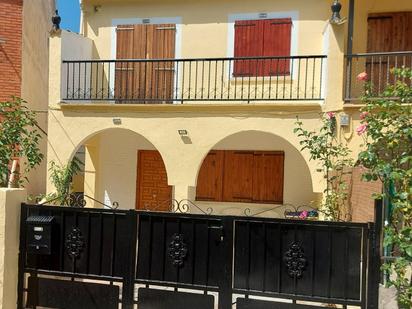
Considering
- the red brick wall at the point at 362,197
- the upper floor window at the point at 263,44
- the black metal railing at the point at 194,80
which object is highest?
the upper floor window at the point at 263,44

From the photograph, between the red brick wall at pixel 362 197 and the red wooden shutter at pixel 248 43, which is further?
the red wooden shutter at pixel 248 43

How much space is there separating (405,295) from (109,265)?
3029 mm

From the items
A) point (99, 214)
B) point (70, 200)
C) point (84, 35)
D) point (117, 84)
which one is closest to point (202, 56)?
point (117, 84)

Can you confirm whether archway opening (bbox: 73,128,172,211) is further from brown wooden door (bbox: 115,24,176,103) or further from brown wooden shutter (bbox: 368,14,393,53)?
brown wooden shutter (bbox: 368,14,393,53)

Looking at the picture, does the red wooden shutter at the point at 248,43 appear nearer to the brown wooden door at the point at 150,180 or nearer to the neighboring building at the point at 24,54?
the brown wooden door at the point at 150,180

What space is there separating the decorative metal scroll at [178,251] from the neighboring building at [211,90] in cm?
447

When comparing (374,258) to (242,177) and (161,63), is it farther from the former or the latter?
(161,63)

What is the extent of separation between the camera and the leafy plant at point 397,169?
3625mm

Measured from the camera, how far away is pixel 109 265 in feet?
15.1

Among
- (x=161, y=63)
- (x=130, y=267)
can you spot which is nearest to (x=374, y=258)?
(x=130, y=267)

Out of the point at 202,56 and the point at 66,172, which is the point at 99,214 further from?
the point at 202,56

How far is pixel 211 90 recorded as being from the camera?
33.5 feet

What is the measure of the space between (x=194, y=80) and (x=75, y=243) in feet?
20.9

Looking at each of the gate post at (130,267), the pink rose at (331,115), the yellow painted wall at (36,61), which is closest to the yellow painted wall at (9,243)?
the gate post at (130,267)
